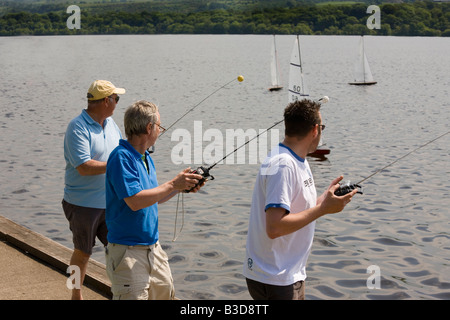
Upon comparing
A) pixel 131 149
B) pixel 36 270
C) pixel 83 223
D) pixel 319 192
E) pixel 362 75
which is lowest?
pixel 362 75

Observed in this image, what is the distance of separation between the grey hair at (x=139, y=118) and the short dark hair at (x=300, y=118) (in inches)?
38.0

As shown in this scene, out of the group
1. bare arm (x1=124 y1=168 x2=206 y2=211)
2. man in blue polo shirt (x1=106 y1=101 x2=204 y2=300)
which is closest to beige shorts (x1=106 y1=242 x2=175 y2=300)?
man in blue polo shirt (x1=106 y1=101 x2=204 y2=300)

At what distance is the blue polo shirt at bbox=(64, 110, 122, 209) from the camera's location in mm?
5336

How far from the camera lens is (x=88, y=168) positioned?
17.4ft

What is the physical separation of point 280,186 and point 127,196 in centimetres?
107

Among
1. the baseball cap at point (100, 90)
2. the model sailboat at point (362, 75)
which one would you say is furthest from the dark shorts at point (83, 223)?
the model sailboat at point (362, 75)

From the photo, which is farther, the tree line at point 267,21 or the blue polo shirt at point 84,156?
the tree line at point 267,21

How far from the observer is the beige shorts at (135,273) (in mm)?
4398

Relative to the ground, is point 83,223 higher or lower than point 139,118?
lower

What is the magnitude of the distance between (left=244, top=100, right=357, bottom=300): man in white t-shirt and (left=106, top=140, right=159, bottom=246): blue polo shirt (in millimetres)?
802

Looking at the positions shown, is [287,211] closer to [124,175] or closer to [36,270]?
[124,175]

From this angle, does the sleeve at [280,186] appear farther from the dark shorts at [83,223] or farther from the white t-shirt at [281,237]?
the dark shorts at [83,223]

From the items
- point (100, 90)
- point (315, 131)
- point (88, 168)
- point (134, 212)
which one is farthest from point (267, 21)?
point (315, 131)
